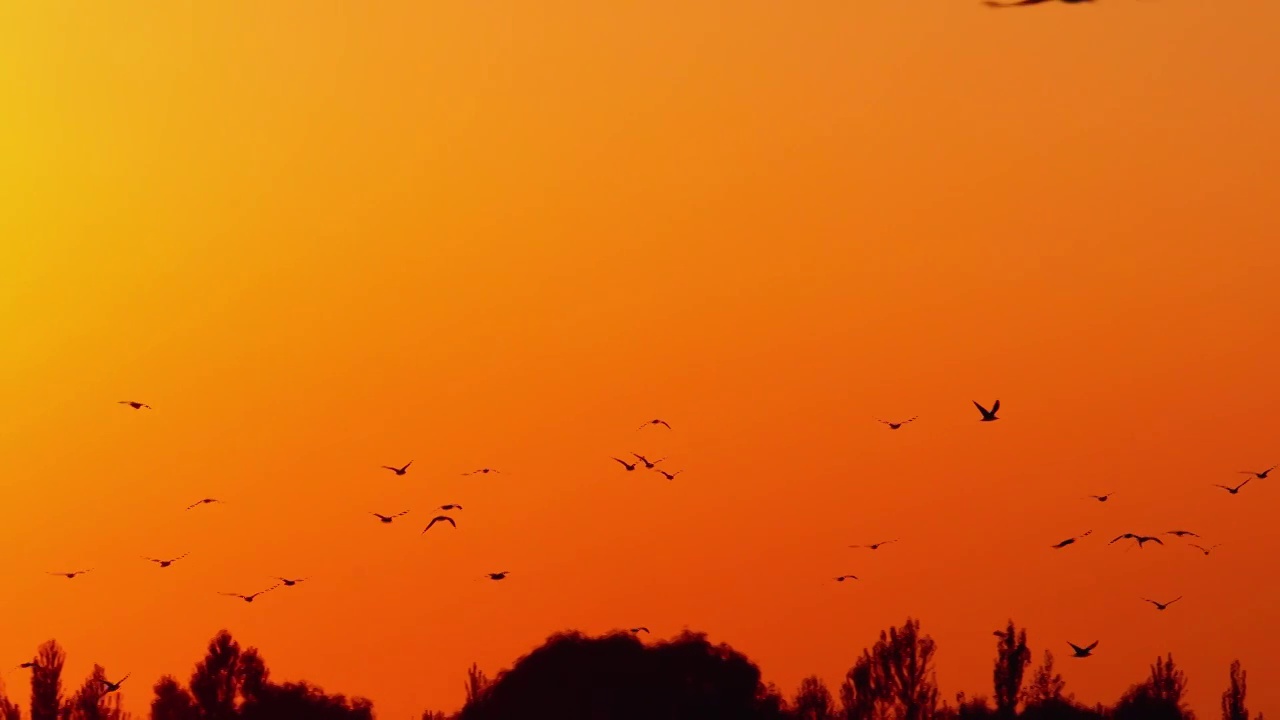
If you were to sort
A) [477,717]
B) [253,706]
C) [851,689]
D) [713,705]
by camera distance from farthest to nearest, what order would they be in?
1. [851,689]
2. [253,706]
3. [477,717]
4. [713,705]

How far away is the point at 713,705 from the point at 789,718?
506 inches

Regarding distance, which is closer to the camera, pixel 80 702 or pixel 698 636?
pixel 698 636

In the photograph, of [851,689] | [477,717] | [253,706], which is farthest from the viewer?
[851,689]

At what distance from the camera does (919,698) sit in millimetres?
129750

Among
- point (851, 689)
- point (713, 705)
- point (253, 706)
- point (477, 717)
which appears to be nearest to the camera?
point (713, 705)

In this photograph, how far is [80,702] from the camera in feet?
429

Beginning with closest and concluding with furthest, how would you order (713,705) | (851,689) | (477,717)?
(713,705), (477,717), (851,689)

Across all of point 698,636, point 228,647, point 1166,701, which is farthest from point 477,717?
point 1166,701

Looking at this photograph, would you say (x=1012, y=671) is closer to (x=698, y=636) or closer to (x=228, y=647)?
(x=698, y=636)

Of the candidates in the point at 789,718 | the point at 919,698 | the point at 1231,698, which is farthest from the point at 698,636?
the point at 1231,698

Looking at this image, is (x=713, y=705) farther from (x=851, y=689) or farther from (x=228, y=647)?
(x=228, y=647)

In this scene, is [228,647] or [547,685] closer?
[547,685]

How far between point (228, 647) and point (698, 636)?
33031mm

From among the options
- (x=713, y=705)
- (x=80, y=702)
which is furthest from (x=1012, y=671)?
(x=80, y=702)
